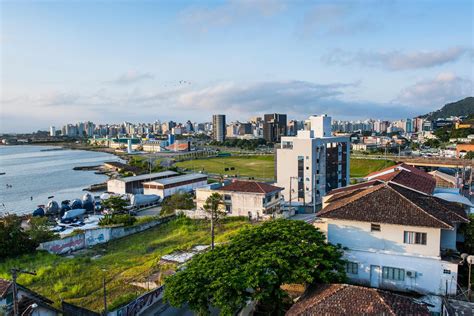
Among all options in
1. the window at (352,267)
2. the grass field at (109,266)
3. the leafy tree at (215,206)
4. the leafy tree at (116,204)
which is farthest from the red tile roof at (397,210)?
the leafy tree at (116,204)

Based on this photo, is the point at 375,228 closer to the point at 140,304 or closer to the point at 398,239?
the point at 398,239

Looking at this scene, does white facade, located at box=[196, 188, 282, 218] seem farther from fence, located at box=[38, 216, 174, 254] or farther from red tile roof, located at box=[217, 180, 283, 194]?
fence, located at box=[38, 216, 174, 254]

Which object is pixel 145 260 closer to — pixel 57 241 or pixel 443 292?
pixel 57 241

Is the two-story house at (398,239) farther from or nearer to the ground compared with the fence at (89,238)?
farther from the ground

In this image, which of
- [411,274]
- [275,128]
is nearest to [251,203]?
[411,274]

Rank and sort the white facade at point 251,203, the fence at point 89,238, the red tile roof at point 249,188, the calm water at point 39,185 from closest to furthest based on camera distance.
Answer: the fence at point 89,238, the white facade at point 251,203, the red tile roof at point 249,188, the calm water at point 39,185

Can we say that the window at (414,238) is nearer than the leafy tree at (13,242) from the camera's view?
Yes

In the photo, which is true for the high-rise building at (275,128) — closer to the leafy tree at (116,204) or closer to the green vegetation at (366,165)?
the green vegetation at (366,165)

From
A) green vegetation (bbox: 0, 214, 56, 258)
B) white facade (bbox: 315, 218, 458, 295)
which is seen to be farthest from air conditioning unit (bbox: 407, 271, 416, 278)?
green vegetation (bbox: 0, 214, 56, 258)
